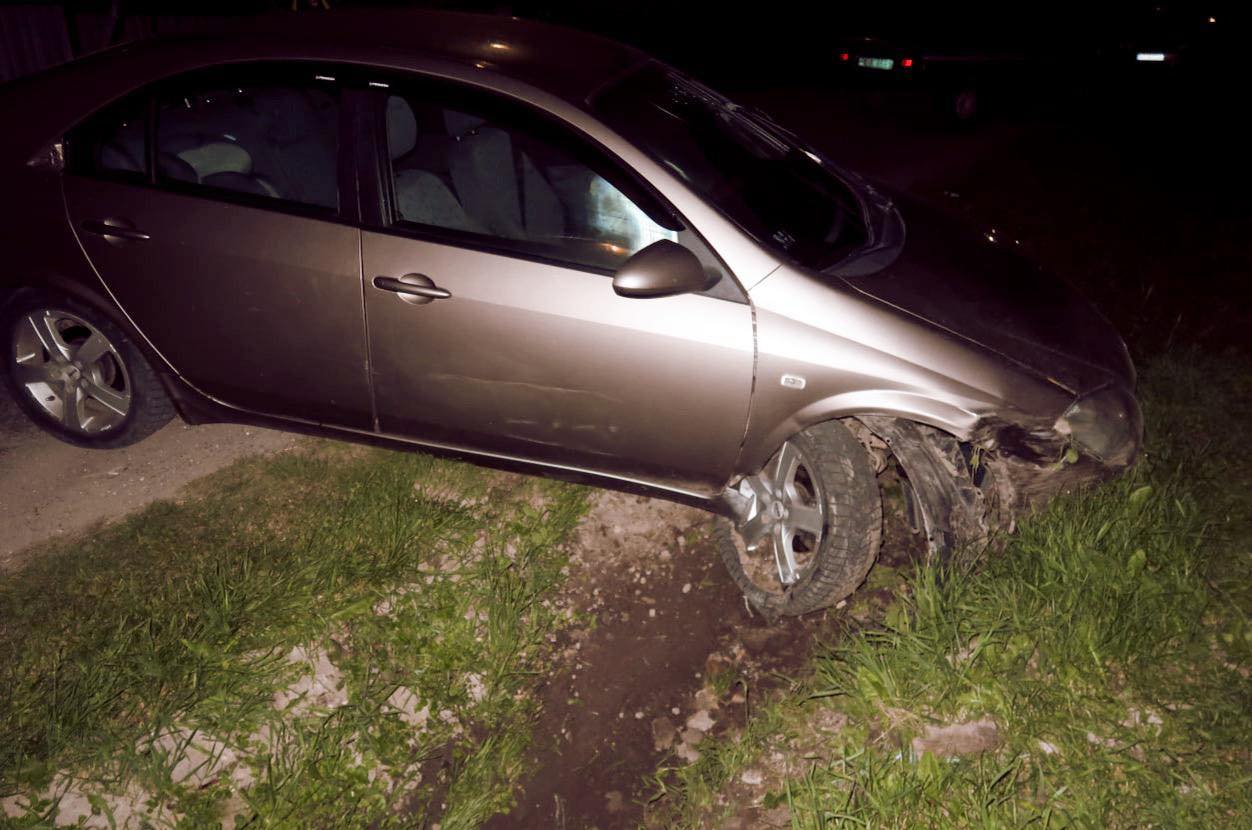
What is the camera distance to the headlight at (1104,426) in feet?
9.04

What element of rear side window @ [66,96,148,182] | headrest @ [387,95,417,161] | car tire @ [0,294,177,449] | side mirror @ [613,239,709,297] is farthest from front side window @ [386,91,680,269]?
car tire @ [0,294,177,449]

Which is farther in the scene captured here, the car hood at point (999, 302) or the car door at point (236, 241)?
the car door at point (236, 241)

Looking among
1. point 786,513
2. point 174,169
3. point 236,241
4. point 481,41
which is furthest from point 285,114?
point 786,513

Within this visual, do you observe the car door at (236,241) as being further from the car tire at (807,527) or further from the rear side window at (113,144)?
the car tire at (807,527)

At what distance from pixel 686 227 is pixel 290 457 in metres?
2.17

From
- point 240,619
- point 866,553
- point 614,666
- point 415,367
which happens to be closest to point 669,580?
point 614,666

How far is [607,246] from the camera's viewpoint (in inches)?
112

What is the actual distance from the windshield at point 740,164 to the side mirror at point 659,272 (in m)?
0.27

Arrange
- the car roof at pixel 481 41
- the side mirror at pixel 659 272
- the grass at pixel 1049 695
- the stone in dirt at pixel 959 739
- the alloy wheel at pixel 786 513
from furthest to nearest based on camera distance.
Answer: the alloy wheel at pixel 786 513 < the car roof at pixel 481 41 < the stone in dirt at pixel 959 739 < the side mirror at pixel 659 272 < the grass at pixel 1049 695

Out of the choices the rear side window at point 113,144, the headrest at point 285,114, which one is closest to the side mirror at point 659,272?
the headrest at point 285,114

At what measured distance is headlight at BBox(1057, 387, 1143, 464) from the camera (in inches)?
108

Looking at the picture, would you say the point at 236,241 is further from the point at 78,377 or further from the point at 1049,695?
the point at 1049,695

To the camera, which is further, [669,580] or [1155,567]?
[669,580]

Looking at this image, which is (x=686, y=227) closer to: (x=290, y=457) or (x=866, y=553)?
(x=866, y=553)
